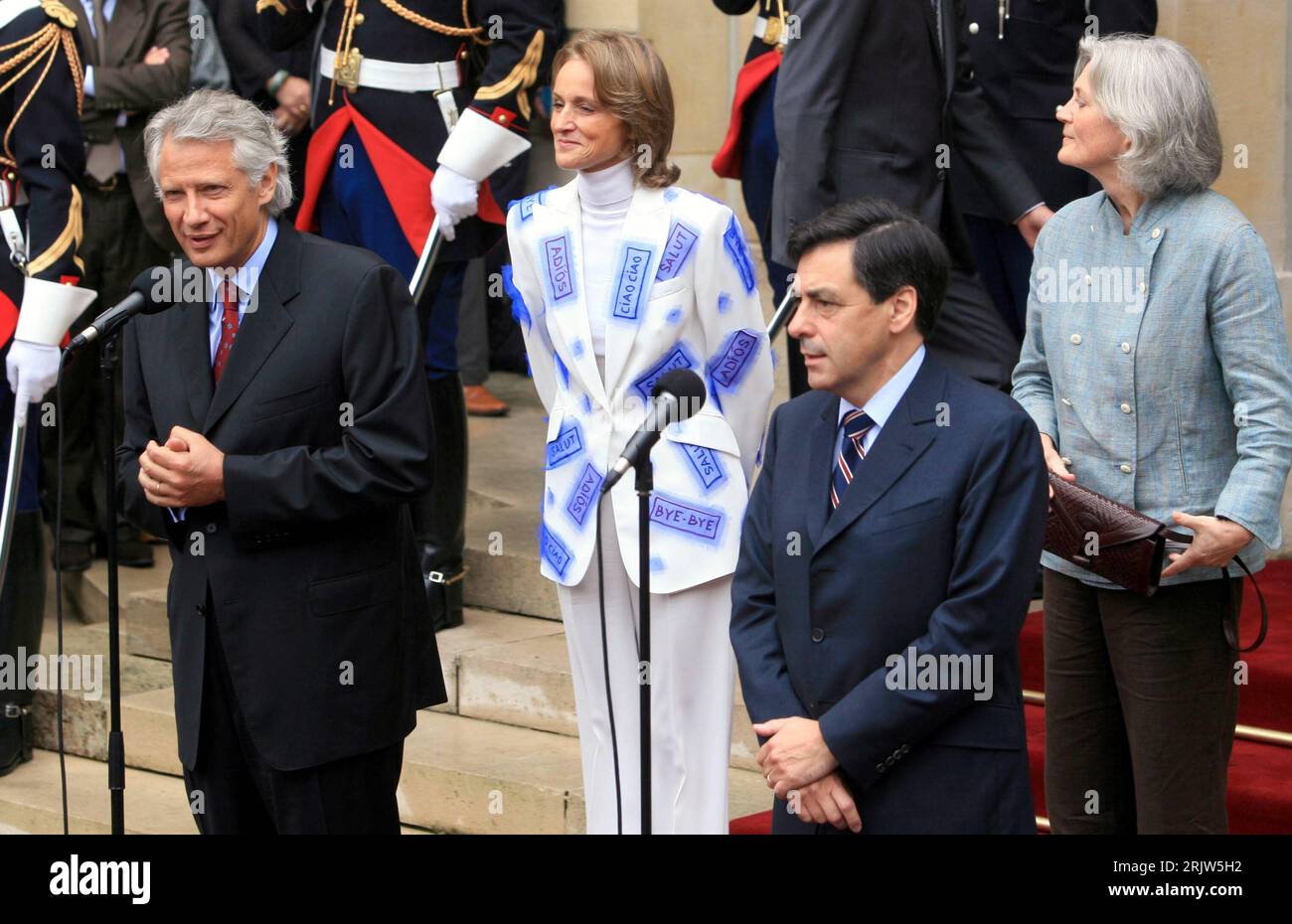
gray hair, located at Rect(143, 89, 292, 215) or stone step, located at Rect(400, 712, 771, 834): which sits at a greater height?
gray hair, located at Rect(143, 89, 292, 215)

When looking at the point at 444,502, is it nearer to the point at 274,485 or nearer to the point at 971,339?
the point at 971,339

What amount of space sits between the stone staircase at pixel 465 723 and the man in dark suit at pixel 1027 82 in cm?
152

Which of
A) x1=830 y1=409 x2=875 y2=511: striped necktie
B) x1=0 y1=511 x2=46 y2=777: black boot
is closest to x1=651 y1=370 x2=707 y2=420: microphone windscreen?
x1=830 y1=409 x2=875 y2=511: striped necktie

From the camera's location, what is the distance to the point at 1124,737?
392cm

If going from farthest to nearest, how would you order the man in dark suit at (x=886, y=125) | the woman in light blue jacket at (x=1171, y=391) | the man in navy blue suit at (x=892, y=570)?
the man in dark suit at (x=886, y=125) < the woman in light blue jacket at (x=1171, y=391) < the man in navy blue suit at (x=892, y=570)

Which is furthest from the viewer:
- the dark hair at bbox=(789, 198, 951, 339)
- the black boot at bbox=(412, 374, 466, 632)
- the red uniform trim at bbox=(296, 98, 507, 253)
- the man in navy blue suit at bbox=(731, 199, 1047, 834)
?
the black boot at bbox=(412, 374, 466, 632)

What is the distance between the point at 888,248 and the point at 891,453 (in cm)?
34

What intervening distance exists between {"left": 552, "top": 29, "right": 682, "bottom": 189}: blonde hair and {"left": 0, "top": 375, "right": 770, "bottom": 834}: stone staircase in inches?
69.2

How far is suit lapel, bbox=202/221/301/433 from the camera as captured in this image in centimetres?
374

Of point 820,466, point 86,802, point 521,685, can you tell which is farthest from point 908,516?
point 86,802

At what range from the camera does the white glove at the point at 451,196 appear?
5695 mm

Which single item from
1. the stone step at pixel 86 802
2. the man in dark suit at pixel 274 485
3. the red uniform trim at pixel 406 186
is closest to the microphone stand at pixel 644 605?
the man in dark suit at pixel 274 485

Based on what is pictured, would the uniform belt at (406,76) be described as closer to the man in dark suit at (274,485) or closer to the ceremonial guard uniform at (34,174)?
the ceremonial guard uniform at (34,174)

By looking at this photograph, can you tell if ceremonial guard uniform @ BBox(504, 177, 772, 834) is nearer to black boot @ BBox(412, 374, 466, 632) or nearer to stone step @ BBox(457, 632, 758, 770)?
stone step @ BBox(457, 632, 758, 770)
